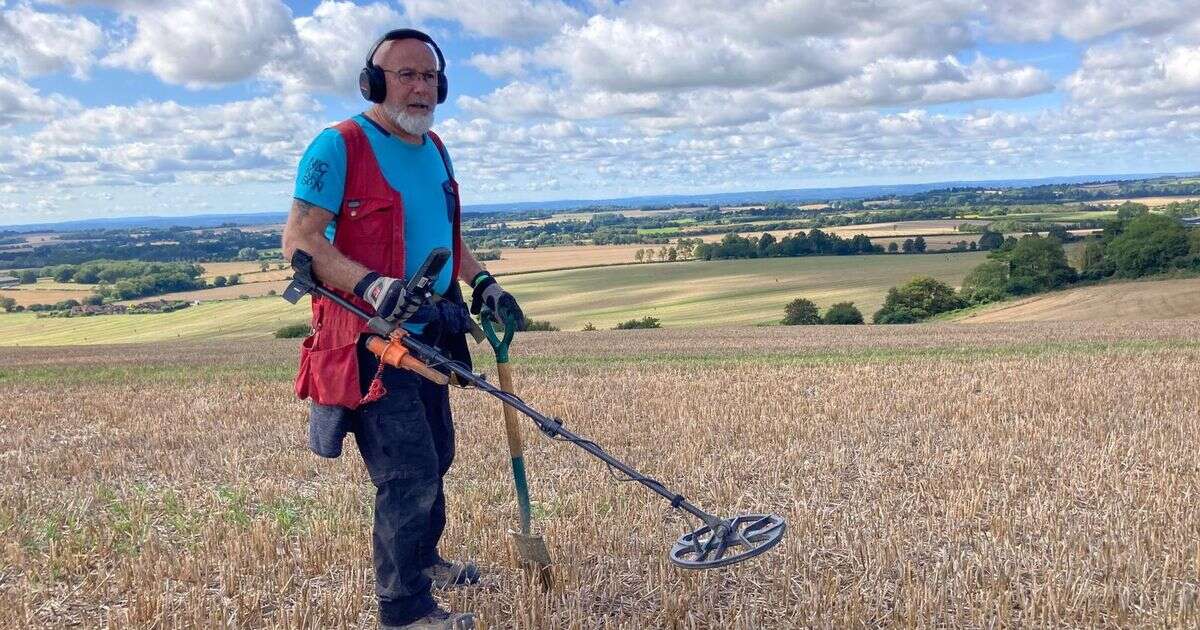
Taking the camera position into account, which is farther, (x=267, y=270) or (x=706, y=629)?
(x=267, y=270)

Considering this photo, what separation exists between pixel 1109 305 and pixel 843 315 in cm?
1298

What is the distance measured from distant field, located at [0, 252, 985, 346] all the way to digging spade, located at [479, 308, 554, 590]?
144ft

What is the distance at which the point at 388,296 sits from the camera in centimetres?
337

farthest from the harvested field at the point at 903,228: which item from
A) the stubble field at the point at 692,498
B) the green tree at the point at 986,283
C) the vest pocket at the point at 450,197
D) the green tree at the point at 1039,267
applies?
the vest pocket at the point at 450,197

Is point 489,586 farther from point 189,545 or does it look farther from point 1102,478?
point 1102,478

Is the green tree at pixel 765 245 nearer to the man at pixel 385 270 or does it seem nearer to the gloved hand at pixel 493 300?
the gloved hand at pixel 493 300

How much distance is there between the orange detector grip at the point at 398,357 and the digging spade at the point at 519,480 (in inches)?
25.6

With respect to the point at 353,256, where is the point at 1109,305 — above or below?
below

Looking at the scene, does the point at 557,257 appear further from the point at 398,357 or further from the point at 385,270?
the point at 398,357

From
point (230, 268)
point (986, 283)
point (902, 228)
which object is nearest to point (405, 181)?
point (986, 283)

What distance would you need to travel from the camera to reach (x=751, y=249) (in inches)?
3103

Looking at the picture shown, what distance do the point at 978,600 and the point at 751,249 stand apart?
250ft

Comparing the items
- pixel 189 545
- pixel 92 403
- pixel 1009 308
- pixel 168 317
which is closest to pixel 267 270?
pixel 168 317

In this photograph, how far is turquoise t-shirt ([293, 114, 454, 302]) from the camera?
139 inches
